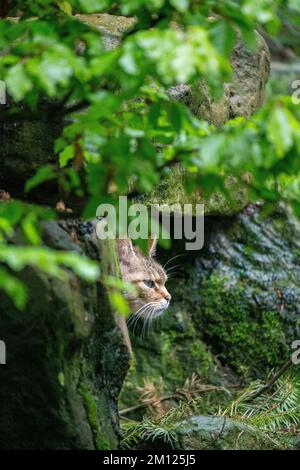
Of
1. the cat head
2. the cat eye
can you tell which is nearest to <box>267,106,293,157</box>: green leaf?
the cat head

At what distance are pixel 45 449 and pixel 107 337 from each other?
0.51 m

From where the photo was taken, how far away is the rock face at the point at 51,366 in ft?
8.87

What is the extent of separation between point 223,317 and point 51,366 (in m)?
2.18

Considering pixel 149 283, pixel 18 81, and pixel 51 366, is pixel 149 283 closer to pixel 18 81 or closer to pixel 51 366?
pixel 51 366

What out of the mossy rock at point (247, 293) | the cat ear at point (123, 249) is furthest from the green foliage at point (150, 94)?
the mossy rock at point (247, 293)

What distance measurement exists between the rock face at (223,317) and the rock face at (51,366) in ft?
5.91

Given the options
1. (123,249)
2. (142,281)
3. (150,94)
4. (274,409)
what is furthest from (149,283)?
(150,94)

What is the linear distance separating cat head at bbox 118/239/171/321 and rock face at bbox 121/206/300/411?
0.62 metres

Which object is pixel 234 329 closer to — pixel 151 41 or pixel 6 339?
pixel 6 339

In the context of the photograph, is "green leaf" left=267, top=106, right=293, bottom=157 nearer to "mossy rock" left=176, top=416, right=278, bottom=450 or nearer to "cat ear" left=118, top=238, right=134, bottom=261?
"mossy rock" left=176, top=416, right=278, bottom=450

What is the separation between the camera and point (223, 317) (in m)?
4.79

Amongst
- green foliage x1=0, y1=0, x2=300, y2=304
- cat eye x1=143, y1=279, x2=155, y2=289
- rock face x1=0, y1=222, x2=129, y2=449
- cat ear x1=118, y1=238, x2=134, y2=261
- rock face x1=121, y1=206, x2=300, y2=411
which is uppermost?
green foliage x1=0, y1=0, x2=300, y2=304

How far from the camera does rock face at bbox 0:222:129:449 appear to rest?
2.70 meters

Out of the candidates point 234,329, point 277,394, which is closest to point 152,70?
point 277,394
